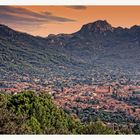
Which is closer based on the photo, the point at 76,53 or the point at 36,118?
the point at 36,118

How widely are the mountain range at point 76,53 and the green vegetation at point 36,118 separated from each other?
1.39 feet

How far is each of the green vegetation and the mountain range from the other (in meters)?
0.42

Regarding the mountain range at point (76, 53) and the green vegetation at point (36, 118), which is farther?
the mountain range at point (76, 53)

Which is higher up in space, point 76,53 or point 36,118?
point 76,53

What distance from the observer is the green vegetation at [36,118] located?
1084 cm

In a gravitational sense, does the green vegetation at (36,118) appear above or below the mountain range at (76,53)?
below

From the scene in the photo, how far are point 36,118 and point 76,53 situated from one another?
3.91 feet

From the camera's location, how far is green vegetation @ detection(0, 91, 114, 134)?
10.8m

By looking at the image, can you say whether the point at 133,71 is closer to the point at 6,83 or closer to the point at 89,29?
the point at 89,29

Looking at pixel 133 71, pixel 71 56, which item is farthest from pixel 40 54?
pixel 133 71

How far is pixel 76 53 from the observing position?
11586 mm
